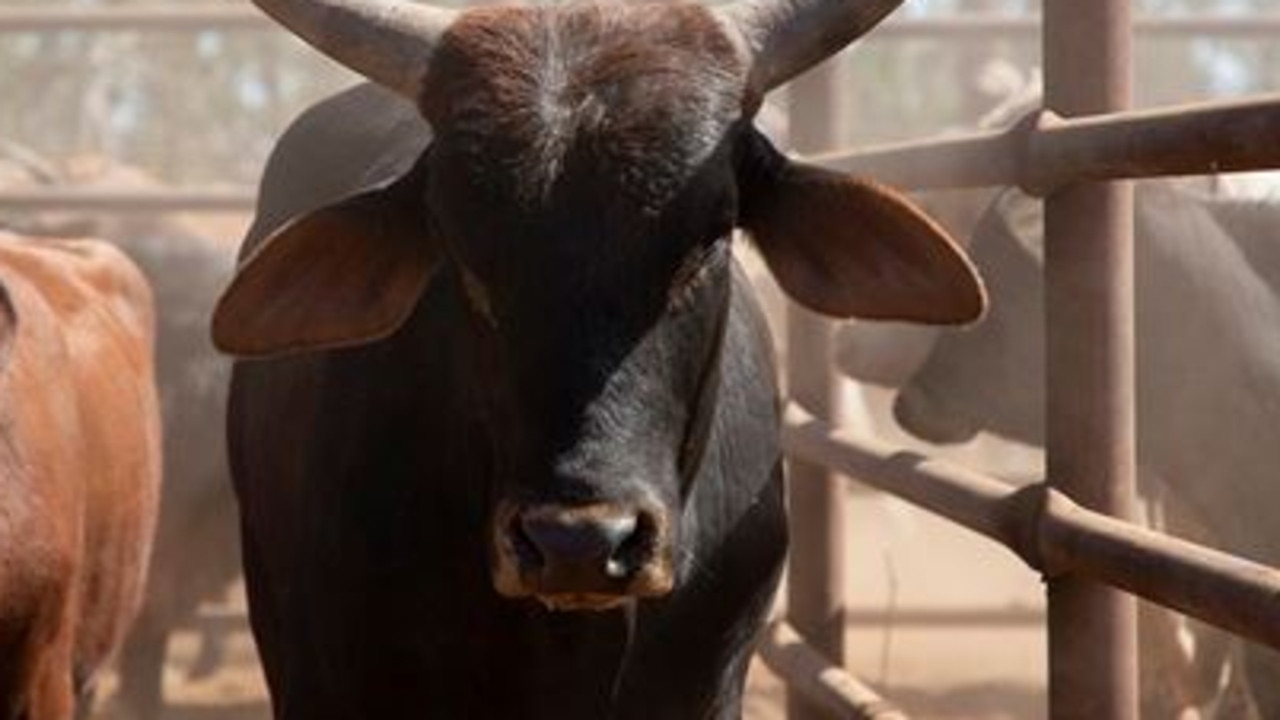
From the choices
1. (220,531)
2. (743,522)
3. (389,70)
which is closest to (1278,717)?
(743,522)

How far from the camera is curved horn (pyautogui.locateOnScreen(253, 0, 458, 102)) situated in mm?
3338

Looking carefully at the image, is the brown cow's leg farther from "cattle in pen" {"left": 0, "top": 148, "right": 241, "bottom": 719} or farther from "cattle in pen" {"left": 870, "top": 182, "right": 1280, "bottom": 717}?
"cattle in pen" {"left": 0, "top": 148, "right": 241, "bottom": 719}

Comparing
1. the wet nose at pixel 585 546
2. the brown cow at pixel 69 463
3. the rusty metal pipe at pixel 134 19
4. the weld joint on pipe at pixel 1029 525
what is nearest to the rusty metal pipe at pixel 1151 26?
the rusty metal pipe at pixel 134 19

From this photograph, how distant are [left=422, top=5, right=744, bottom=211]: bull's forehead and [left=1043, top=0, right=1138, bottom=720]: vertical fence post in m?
0.63

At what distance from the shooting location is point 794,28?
3365mm

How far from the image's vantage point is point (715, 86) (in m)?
3.20

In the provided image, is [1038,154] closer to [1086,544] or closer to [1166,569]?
[1086,544]

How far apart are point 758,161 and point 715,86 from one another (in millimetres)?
132

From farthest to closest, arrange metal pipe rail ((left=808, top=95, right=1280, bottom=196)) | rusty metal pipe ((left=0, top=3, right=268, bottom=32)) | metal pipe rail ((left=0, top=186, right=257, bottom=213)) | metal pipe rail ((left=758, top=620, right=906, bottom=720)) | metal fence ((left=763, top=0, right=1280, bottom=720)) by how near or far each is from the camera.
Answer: rusty metal pipe ((left=0, top=3, right=268, bottom=32)), metal pipe rail ((left=0, top=186, right=257, bottom=213)), metal pipe rail ((left=758, top=620, right=906, bottom=720)), metal fence ((left=763, top=0, right=1280, bottom=720)), metal pipe rail ((left=808, top=95, right=1280, bottom=196))

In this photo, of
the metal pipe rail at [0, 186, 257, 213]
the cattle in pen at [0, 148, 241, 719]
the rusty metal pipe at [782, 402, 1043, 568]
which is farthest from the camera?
the cattle in pen at [0, 148, 241, 719]

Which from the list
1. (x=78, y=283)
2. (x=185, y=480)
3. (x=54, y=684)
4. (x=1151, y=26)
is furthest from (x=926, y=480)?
(x=185, y=480)

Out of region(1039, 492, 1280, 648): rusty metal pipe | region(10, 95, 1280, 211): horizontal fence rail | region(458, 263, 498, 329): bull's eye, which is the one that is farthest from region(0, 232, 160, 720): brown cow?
region(1039, 492, 1280, 648): rusty metal pipe

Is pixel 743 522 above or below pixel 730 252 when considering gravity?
below

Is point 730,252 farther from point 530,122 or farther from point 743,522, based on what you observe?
point 743,522
